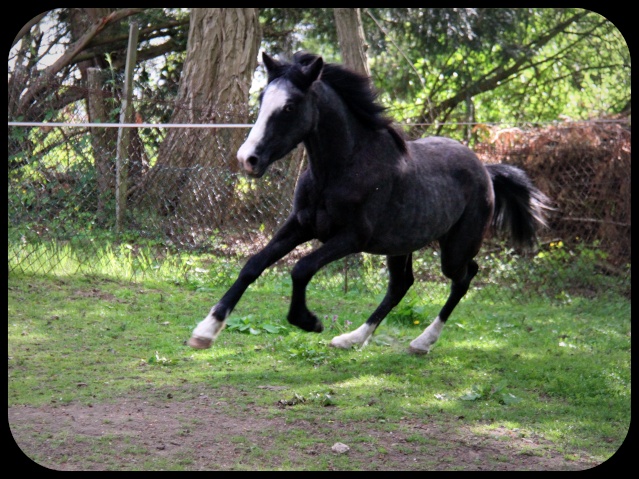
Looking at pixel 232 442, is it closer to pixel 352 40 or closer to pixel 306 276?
pixel 306 276

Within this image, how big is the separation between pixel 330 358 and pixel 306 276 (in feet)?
4.59

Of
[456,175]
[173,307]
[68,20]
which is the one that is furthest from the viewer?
[68,20]

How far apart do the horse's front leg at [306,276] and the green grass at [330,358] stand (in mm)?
577

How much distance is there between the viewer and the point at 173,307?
6.81m

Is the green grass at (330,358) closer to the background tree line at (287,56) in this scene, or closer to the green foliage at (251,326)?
the green foliage at (251,326)

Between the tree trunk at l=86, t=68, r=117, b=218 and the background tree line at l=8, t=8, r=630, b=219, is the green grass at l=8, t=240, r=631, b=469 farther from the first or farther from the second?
the background tree line at l=8, t=8, r=630, b=219

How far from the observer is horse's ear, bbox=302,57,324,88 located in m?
4.29

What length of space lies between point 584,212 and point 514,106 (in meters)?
6.31

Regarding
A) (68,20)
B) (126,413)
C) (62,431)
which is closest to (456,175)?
(126,413)

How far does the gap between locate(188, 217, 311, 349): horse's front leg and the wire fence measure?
10.8 feet

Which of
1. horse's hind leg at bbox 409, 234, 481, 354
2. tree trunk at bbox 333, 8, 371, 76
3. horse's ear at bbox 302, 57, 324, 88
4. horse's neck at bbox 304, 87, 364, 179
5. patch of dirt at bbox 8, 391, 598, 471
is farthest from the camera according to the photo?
tree trunk at bbox 333, 8, 371, 76

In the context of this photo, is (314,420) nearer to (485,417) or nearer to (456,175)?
(485,417)

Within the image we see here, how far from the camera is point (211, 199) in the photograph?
25.6ft

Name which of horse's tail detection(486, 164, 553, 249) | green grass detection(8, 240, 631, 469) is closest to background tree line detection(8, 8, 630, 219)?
green grass detection(8, 240, 631, 469)
